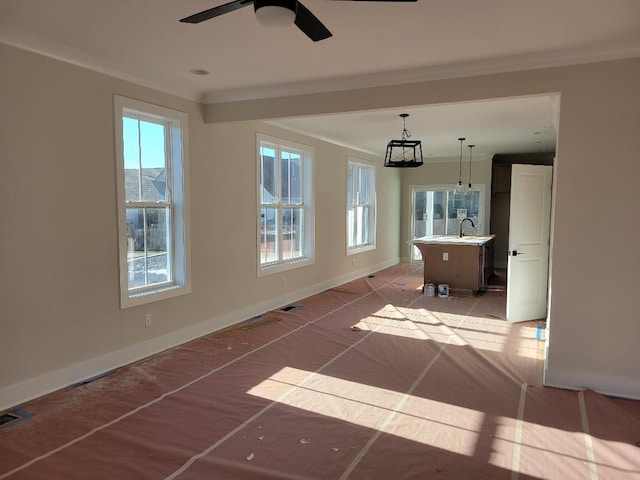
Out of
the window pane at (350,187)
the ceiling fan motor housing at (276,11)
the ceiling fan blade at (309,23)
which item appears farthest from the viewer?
the window pane at (350,187)

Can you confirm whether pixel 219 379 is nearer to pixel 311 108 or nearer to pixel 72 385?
pixel 72 385

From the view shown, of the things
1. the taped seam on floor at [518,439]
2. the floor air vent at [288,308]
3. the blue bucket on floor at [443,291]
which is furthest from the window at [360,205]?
the taped seam on floor at [518,439]

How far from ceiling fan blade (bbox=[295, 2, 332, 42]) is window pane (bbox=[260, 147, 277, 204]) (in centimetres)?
366

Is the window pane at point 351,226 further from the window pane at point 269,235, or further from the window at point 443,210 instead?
the window at point 443,210

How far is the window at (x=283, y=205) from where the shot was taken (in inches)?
233

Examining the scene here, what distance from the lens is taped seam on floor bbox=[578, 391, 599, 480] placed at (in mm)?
2418

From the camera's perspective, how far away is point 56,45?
10.5ft

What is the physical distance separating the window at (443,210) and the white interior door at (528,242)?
4723 millimetres

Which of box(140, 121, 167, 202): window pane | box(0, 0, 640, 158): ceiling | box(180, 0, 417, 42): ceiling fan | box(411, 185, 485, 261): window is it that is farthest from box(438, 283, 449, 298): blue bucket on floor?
box(180, 0, 417, 42): ceiling fan

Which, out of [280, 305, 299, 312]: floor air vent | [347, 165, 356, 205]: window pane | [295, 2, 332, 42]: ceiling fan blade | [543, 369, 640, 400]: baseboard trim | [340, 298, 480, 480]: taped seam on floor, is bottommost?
[340, 298, 480, 480]: taped seam on floor

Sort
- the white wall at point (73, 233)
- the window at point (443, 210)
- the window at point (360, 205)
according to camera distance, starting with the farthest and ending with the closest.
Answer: the window at point (443, 210) → the window at point (360, 205) → the white wall at point (73, 233)

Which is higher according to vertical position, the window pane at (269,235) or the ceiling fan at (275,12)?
the ceiling fan at (275,12)

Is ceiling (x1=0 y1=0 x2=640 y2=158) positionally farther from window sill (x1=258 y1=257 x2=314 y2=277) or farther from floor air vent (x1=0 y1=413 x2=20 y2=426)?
floor air vent (x1=0 y1=413 x2=20 y2=426)

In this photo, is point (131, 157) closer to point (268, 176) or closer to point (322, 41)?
point (322, 41)
